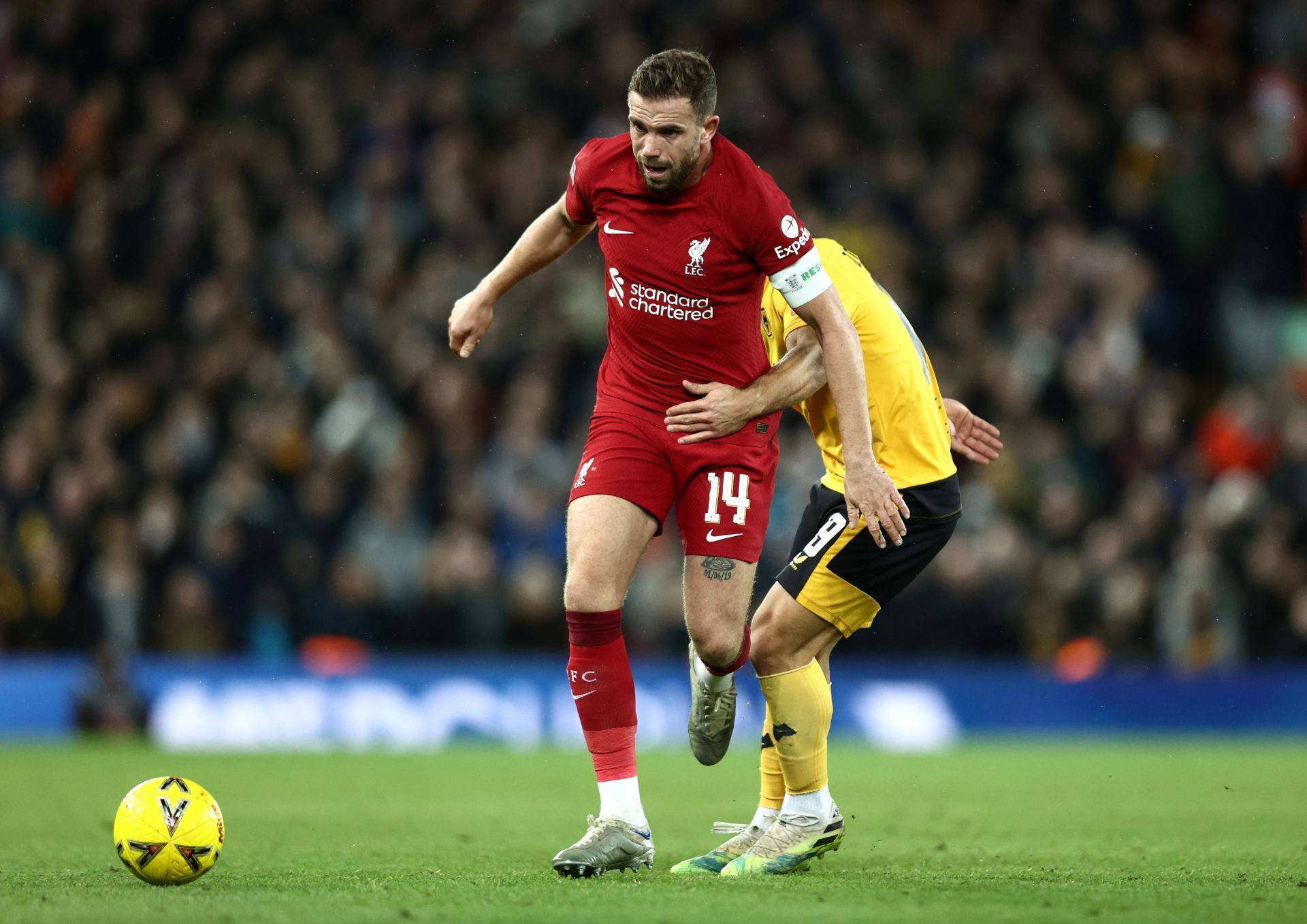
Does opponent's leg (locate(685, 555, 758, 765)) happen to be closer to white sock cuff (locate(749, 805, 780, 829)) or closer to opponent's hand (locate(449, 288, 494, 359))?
white sock cuff (locate(749, 805, 780, 829))

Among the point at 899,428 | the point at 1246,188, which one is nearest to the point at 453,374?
the point at 1246,188

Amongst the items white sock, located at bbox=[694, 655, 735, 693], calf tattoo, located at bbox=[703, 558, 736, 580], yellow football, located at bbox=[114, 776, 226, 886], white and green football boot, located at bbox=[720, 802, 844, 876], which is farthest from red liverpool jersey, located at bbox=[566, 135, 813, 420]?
yellow football, located at bbox=[114, 776, 226, 886]

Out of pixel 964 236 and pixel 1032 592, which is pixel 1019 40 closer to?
pixel 964 236

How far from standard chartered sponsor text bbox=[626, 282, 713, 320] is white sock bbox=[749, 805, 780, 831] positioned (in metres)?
1.95

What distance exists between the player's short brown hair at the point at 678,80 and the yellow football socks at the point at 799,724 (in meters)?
2.09

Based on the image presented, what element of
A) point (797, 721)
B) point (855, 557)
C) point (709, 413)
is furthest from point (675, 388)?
point (797, 721)

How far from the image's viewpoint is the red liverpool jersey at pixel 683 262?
599cm

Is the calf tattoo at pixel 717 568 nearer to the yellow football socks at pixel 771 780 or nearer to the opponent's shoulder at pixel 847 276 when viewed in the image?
the yellow football socks at pixel 771 780

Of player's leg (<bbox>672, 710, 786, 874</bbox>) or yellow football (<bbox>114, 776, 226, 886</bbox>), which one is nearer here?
yellow football (<bbox>114, 776, 226, 886</bbox>)

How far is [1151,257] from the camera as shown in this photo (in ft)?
55.9

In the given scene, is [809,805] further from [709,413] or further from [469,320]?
[469,320]

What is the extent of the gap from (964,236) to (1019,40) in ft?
9.55

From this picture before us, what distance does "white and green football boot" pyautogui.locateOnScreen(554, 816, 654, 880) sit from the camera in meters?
5.77

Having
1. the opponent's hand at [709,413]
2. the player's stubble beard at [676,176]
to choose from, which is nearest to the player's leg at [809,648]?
the opponent's hand at [709,413]
